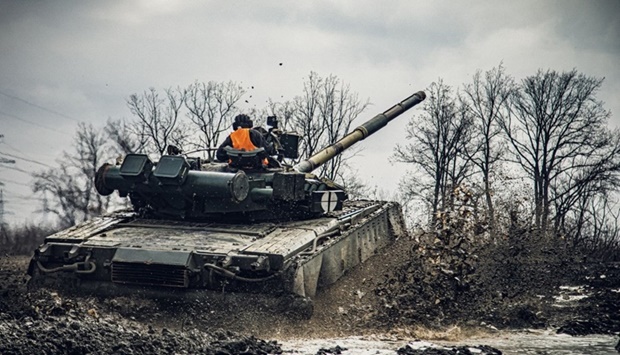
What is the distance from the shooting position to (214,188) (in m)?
14.0

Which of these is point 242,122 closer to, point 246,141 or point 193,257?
point 246,141

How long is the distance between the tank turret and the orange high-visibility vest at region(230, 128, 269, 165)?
0.22m

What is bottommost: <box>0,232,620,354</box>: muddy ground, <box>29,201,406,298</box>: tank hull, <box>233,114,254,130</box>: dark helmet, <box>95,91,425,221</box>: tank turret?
<box>0,232,620,354</box>: muddy ground

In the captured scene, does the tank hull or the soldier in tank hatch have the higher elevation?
the soldier in tank hatch

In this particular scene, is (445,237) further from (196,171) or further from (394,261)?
(196,171)

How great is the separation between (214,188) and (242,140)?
1.46 metres

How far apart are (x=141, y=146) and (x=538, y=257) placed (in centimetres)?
1449

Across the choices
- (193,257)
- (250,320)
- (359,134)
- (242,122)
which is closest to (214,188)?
(193,257)

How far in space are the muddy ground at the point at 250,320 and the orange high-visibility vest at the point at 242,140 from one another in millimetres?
2629

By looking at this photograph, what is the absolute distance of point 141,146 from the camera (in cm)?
2908

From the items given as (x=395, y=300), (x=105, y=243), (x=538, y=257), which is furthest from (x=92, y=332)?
Answer: (x=538, y=257)

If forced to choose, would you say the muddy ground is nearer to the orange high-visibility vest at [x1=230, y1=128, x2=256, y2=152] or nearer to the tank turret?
the tank turret

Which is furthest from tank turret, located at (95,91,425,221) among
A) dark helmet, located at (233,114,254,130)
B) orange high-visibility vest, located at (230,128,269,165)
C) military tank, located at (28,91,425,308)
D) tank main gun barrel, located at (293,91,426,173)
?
tank main gun barrel, located at (293,91,426,173)

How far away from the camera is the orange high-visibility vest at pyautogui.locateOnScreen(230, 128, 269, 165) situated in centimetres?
1513
